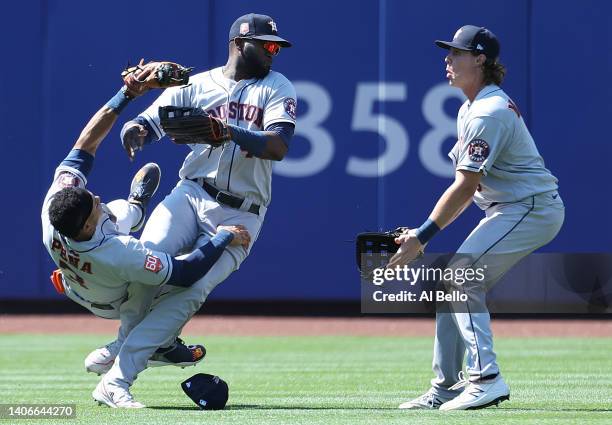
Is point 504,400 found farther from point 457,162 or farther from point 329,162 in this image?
point 329,162

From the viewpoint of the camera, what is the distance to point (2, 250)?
13.5 m

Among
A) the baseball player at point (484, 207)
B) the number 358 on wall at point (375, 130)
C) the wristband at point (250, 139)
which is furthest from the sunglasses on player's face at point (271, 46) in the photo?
the number 358 on wall at point (375, 130)

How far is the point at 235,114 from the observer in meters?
6.40

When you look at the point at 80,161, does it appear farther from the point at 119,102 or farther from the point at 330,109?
the point at 330,109

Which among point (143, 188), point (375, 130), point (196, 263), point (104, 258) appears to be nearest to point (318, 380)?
point (143, 188)

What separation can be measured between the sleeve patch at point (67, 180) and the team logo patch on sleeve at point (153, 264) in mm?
567

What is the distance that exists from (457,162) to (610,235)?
750 centimetres

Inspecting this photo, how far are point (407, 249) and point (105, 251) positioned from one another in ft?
4.61

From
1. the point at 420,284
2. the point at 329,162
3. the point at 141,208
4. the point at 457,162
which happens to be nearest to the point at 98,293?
the point at 141,208

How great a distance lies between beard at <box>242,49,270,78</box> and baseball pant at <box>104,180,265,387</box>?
0.66m

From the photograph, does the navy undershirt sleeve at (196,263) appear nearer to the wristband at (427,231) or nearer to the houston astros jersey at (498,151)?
the wristband at (427,231)

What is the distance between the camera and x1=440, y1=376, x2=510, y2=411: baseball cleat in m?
5.77

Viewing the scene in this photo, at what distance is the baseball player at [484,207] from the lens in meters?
5.78

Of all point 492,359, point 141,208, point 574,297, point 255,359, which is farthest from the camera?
point 574,297
